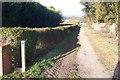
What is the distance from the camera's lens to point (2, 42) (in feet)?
33.1

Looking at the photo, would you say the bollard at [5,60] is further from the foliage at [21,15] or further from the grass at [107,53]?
the foliage at [21,15]

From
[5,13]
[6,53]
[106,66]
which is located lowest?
[106,66]

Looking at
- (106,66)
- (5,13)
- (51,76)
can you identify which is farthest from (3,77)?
(5,13)

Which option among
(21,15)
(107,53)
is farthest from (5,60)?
(21,15)

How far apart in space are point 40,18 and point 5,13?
1338 cm

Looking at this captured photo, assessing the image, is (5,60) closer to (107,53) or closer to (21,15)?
(107,53)

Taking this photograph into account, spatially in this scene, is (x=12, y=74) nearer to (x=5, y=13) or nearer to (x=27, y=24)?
(x=5, y=13)

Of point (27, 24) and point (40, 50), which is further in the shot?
point (27, 24)

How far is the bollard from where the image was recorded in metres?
8.94

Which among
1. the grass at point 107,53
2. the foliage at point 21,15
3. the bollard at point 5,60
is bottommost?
the grass at point 107,53

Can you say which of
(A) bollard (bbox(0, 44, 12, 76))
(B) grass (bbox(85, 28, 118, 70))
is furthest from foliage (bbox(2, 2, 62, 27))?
(A) bollard (bbox(0, 44, 12, 76))

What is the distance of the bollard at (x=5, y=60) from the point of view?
29.3ft

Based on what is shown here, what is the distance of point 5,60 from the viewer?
30.4 feet

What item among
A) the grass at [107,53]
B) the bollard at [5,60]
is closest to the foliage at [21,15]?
the grass at [107,53]
